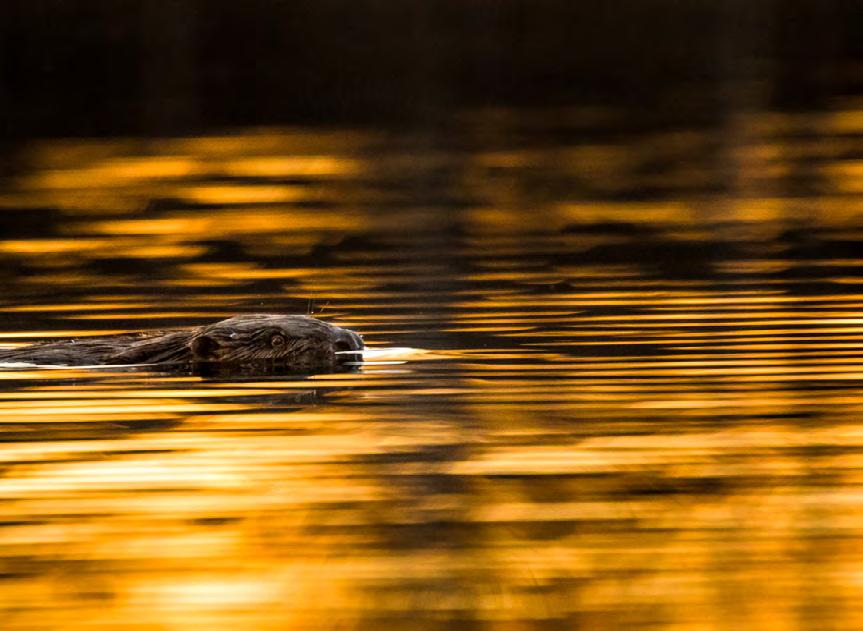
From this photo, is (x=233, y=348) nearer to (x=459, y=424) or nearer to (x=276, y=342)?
(x=276, y=342)

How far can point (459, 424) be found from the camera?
1305cm

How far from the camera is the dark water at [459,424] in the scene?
31.9ft

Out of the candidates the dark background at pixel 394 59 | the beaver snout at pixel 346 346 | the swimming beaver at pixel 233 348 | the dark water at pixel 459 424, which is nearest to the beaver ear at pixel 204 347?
the swimming beaver at pixel 233 348

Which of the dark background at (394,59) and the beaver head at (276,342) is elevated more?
the beaver head at (276,342)

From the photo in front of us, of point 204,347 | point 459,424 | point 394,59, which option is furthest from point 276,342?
point 394,59

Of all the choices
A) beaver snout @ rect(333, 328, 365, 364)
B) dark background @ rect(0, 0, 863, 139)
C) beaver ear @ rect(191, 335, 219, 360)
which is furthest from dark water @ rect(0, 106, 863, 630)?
dark background @ rect(0, 0, 863, 139)

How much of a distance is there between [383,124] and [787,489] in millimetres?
30600

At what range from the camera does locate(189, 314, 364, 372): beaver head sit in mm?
15797

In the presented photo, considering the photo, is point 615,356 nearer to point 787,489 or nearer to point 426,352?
point 426,352

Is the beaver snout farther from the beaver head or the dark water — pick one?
the dark water

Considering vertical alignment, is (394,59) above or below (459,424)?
below

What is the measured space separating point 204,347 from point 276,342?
0.43 metres

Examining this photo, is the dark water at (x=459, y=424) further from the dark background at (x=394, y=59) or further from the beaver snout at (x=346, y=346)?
the dark background at (x=394, y=59)

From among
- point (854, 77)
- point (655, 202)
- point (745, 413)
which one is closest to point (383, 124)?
point (854, 77)
